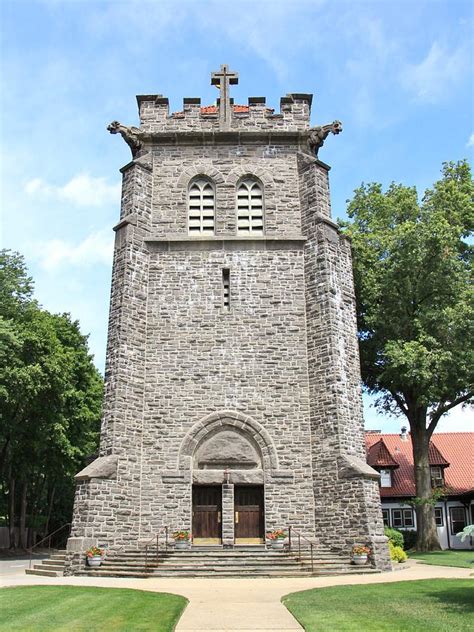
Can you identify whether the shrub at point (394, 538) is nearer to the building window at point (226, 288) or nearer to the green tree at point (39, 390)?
the building window at point (226, 288)

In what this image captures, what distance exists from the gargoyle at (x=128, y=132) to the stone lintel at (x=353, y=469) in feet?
43.4

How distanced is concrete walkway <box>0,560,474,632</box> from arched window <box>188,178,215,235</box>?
11.9m

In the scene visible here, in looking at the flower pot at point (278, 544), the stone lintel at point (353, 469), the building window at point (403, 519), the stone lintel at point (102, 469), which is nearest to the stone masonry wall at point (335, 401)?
the stone lintel at point (353, 469)

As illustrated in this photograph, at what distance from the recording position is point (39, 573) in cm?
1805

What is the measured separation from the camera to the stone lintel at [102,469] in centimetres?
1852

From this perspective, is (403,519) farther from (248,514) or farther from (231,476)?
(231,476)

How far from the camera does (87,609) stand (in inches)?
412

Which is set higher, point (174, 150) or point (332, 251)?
point (174, 150)

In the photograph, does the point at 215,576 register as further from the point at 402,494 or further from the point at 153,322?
the point at 402,494

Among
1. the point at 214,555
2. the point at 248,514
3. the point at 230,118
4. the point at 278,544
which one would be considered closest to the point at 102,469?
the point at 214,555

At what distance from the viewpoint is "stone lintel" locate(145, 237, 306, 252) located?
22.3 metres

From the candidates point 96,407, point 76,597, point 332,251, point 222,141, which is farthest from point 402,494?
point 76,597

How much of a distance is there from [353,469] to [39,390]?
14.8 metres

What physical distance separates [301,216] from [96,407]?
57.2ft
